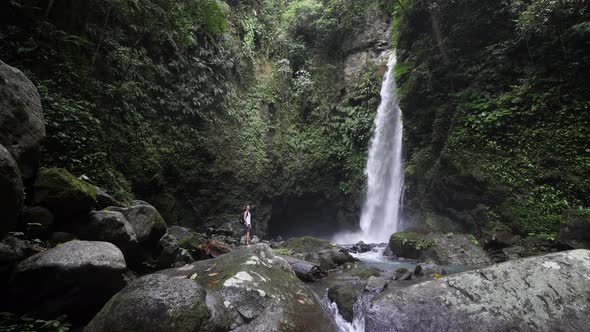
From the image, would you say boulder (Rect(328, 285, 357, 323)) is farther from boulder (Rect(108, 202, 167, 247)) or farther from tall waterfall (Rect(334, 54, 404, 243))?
tall waterfall (Rect(334, 54, 404, 243))

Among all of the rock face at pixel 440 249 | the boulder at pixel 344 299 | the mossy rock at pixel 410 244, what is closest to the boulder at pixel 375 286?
the boulder at pixel 344 299

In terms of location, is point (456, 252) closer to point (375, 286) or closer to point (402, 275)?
point (402, 275)

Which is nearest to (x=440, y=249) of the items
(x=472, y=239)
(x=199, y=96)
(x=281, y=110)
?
(x=472, y=239)

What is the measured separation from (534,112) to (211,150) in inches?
410

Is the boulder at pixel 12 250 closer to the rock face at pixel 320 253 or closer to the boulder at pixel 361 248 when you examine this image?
the rock face at pixel 320 253

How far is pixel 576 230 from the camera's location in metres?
6.31

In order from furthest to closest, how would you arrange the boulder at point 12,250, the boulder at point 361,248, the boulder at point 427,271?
the boulder at point 361,248
the boulder at point 427,271
the boulder at point 12,250

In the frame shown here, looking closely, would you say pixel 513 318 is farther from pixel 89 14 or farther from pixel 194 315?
pixel 89 14

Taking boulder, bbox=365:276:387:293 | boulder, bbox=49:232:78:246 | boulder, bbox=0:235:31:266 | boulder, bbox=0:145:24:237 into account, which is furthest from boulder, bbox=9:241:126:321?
boulder, bbox=365:276:387:293

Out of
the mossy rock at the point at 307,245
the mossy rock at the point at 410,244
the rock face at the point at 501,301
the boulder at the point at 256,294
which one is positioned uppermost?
the rock face at the point at 501,301

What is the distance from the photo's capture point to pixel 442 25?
38.9ft

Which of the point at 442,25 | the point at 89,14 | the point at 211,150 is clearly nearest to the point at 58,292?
the point at 89,14

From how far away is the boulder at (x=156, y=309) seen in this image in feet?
9.05

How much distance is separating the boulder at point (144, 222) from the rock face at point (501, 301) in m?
3.62
